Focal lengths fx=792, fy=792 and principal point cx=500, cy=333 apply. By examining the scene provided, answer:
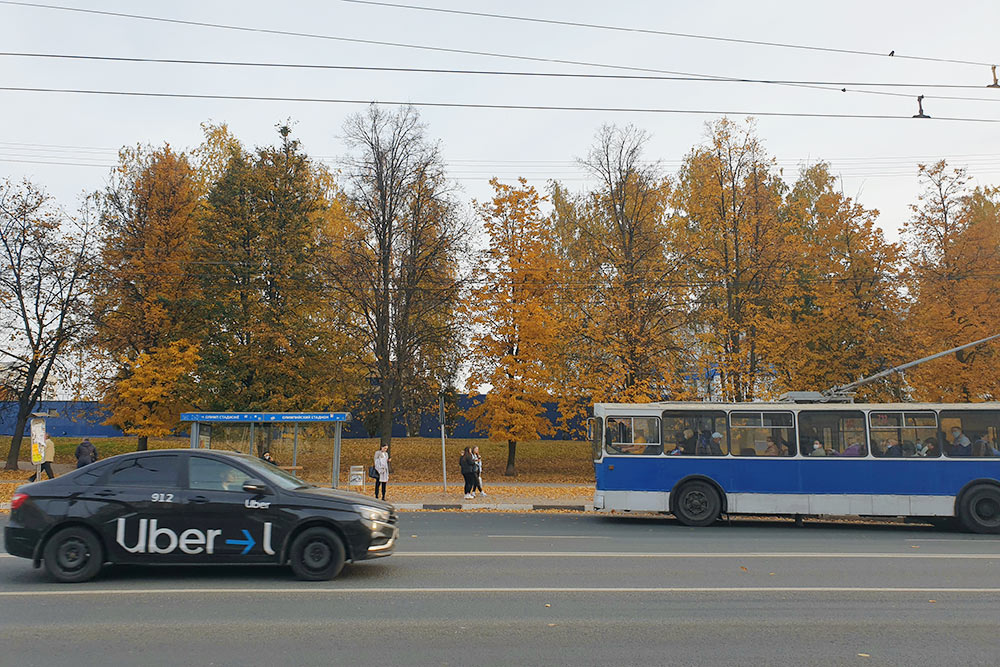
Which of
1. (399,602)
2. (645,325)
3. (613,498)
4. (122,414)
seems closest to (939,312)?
(645,325)

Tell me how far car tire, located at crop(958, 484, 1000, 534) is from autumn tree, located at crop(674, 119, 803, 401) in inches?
538

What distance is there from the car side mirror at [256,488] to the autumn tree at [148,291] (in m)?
23.1

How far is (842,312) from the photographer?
3142 cm

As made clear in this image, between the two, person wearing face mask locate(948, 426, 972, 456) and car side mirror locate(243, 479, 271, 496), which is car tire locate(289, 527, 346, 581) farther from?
person wearing face mask locate(948, 426, 972, 456)

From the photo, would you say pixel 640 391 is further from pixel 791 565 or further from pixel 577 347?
pixel 791 565

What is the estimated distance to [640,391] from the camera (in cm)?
2998

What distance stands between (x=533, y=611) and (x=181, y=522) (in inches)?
174

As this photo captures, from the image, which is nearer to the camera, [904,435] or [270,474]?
[270,474]

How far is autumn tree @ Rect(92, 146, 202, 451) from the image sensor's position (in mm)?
31844

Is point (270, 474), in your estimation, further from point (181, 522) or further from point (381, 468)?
point (381, 468)

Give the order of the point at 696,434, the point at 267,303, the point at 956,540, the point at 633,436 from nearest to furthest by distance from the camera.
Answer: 1. the point at 956,540
2. the point at 696,434
3. the point at 633,436
4. the point at 267,303

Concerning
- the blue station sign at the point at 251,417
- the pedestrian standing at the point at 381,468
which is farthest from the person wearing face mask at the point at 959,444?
the blue station sign at the point at 251,417

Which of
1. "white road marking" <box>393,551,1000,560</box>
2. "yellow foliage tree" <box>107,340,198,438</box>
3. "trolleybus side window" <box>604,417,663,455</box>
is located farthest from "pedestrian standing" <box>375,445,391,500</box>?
"yellow foliage tree" <box>107,340,198,438</box>

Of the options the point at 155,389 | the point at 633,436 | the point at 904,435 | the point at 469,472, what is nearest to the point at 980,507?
the point at 904,435
